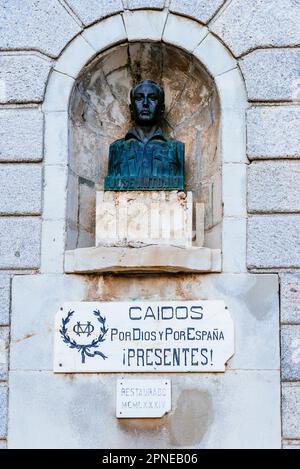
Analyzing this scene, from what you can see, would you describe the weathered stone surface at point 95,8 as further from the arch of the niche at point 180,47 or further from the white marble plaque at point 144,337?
the white marble plaque at point 144,337

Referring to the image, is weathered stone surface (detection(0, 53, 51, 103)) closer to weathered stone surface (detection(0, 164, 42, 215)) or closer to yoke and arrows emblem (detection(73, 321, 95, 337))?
weathered stone surface (detection(0, 164, 42, 215))

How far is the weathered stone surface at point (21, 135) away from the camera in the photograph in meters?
10.6

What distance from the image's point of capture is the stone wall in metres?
10.3

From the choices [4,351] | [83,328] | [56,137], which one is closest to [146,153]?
[56,137]

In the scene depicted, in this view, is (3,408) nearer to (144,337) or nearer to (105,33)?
(144,337)

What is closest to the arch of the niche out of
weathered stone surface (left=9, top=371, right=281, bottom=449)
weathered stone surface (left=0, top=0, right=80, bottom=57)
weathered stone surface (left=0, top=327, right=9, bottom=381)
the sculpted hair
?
weathered stone surface (left=0, top=0, right=80, bottom=57)

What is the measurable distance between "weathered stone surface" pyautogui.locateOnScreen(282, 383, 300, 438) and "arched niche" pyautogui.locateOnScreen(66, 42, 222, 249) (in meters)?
1.36

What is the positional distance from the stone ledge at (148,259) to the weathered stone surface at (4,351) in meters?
0.73

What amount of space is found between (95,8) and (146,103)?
2.92 feet

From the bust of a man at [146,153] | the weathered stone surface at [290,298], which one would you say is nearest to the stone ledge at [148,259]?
the weathered stone surface at [290,298]

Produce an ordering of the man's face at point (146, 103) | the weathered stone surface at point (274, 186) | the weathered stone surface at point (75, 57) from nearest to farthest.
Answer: the weathered stone surface at point (274, 186)
the weathered stone surface at point (75, 57)
the man's face at point (146, 103)

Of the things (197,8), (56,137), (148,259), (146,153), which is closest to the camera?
(148,259)

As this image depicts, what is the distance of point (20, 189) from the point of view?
10586mm

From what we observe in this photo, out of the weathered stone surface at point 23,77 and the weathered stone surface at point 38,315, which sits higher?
the weathered stone surface at point 23,77
